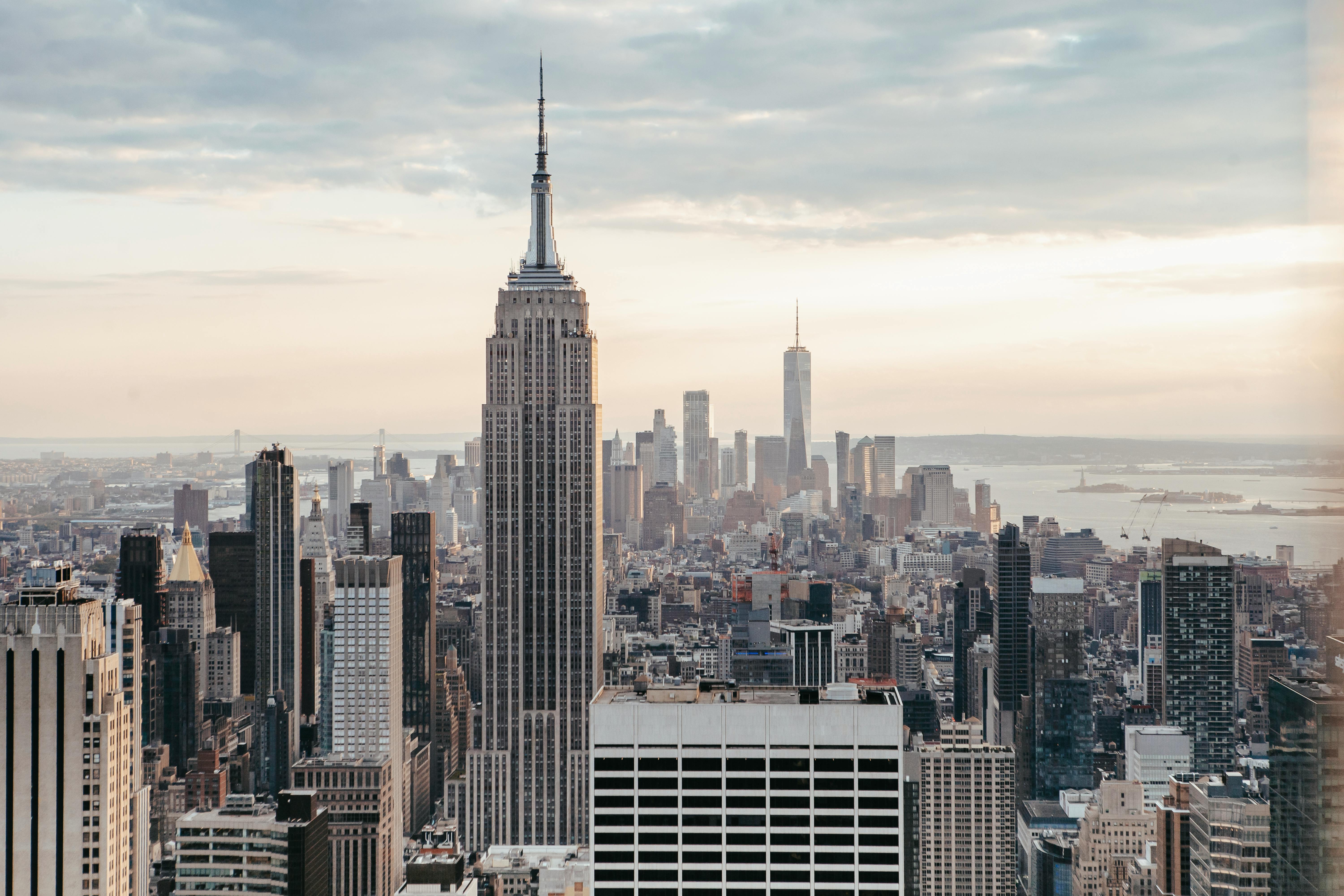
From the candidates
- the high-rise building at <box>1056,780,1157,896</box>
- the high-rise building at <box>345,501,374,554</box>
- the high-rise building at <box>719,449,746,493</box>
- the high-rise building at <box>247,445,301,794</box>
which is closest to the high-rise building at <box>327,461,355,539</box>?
the high-rise building at <box>345,501,374,554</box>

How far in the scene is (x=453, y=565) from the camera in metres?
18.3

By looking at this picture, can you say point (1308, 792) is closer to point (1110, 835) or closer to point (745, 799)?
point (745, 799)

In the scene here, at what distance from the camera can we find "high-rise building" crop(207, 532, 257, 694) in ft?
54.3

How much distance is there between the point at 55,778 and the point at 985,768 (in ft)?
33.3

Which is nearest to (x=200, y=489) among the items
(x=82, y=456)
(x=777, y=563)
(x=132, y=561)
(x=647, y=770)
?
(x=132, y=561)

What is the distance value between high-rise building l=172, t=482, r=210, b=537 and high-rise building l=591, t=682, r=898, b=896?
5486 millimetres

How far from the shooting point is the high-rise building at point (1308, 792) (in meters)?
2.06

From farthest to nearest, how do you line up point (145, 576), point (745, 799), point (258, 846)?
point (145, 576)
point (258, 846)
point (745, 799)

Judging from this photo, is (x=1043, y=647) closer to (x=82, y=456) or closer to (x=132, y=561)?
(x=132, y=561)

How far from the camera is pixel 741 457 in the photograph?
52.1ft

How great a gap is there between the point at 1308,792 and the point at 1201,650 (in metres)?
11.3

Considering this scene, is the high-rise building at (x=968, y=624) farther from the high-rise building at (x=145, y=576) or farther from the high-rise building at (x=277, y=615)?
the high-rise building at (x=145, y=576)

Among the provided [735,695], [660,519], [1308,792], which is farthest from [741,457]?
[1308,792]

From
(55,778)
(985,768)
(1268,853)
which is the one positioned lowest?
(985,768)
